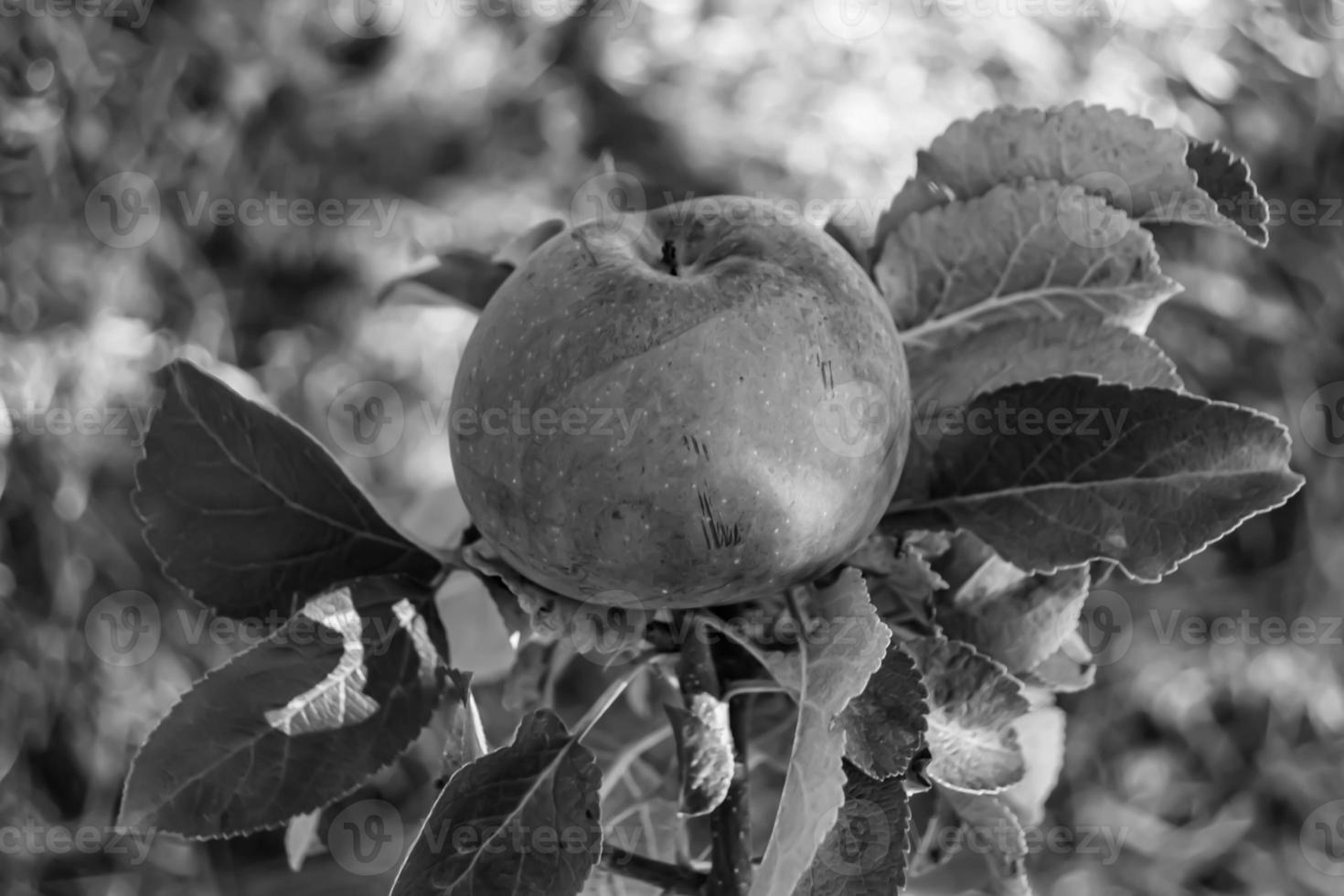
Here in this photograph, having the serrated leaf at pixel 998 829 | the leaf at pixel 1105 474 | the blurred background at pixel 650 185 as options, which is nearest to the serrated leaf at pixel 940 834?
the serrated leaf at pixel 998 829

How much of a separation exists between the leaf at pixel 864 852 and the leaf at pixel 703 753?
3cm

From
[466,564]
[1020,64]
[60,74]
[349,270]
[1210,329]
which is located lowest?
[1210,329]

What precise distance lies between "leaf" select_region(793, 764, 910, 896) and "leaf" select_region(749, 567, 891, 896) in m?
0.02

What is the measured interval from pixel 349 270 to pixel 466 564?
3.90 ft

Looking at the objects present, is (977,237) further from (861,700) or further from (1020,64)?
(1020,64)

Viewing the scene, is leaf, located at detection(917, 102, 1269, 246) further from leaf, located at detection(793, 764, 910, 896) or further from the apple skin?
leaf, located at detection(793, 764, 910, 896)

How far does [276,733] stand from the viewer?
0.33 m

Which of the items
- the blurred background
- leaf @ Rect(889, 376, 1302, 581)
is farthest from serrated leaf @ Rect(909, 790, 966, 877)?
the blurred background

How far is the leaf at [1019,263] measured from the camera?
0.34 metres

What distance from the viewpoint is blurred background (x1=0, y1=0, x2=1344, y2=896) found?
48.0 inches

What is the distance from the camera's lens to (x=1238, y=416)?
0.96ft

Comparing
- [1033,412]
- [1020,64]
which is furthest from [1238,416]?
[1020,64]

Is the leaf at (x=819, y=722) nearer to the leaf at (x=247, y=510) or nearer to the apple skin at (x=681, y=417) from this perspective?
the apple skin at (x=681, y=417)

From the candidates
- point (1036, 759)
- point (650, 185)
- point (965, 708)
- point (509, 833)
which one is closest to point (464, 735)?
point (509, 833)
